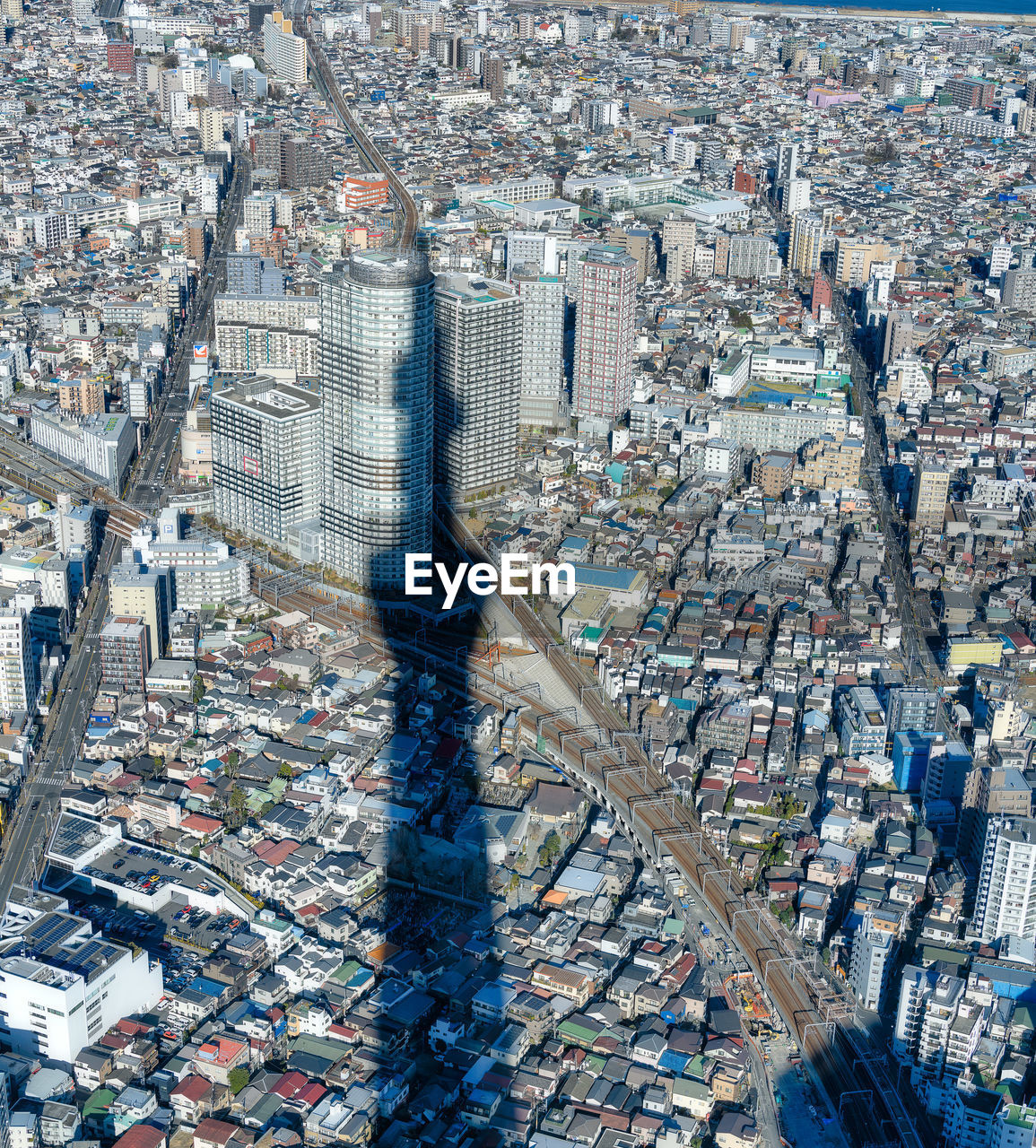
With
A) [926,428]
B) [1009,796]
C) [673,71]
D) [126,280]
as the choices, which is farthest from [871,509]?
[673,71]

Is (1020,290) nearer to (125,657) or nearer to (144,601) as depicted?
(144,601)

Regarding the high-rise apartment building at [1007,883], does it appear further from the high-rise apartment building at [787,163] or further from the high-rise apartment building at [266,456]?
the high-rise apartment building at [787,163]

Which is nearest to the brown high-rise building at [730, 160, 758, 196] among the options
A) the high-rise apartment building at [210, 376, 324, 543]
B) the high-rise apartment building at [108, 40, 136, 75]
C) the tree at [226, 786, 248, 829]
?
the high-rise apartment building at [210, 376, 324, 543]

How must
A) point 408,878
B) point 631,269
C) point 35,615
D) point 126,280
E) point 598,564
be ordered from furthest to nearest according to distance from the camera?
point 126,280 → point 631,269 → point 598,564 → point 35,615 → point 408,878

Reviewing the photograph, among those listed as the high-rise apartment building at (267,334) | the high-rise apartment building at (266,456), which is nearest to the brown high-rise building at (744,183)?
the high-rise apartment building at (267,334)

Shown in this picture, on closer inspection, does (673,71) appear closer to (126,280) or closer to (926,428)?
(126,280)
